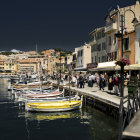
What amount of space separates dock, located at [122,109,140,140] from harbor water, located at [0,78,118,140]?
6.28 meters

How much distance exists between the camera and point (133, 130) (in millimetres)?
6418

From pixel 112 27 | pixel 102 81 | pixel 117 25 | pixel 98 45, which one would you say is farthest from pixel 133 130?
pixel 98 45

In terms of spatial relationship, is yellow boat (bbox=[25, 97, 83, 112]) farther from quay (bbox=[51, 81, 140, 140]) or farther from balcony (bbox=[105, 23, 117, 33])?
balcony (bbox=[105, 23, 117, 33])

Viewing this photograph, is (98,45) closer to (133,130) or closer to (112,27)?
(112,27)

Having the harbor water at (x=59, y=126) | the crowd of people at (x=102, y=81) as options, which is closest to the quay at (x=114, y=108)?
the harbor water at (x=59, y=126)

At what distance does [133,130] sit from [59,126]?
11.4 meters

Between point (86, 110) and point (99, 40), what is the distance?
A: 96.0 feet

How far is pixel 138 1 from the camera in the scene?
133 feet

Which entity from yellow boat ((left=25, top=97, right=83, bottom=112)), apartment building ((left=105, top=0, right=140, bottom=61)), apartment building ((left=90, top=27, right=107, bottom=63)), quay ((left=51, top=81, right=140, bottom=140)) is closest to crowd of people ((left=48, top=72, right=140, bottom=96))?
quay ((left=51, top=81, right=140, bottom=140))

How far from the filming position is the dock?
5.53m

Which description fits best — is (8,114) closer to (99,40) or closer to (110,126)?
(110,126)

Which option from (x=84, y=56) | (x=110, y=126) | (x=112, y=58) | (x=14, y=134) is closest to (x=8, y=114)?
(x=14, y=134)

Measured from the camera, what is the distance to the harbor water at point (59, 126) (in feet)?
47.7

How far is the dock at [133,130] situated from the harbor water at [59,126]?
6282 millimetres
